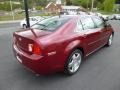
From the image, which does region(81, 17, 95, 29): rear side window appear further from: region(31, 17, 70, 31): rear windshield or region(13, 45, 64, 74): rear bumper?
region(13, 45, 64, 74): rear bumper

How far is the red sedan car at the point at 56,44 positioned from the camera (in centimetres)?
369

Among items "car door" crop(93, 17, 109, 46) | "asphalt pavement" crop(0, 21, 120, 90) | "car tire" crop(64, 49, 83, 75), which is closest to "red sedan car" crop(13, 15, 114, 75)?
"car tire" crop(64, 49, 83, 75)

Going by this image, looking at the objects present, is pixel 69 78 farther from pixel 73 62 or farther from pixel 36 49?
pixel 36 49

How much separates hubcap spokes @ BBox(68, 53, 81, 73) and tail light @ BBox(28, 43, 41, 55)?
1.04 meters

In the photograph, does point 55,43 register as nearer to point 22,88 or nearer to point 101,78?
point 22,88

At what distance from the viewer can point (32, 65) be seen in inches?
147

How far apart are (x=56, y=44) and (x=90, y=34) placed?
5.07ft

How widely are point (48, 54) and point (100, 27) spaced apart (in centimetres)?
279

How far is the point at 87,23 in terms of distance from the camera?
200 inches

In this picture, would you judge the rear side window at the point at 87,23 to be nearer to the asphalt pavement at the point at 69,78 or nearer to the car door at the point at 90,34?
the car door at the point at 90,34

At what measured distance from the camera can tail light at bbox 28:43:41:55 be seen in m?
3.65

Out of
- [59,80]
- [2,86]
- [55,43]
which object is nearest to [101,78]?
[59,80]

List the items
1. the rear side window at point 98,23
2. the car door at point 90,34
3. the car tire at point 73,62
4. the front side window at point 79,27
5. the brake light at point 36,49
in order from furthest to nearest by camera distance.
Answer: the rear side window at point 98,23 → the car door at point 90,34 → the front side window at point 79,27 → the car tire at point 73,62 → the brake light at point 36,49

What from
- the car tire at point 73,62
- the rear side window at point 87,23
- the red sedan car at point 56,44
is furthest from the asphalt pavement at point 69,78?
the rear side window at point 87,23
